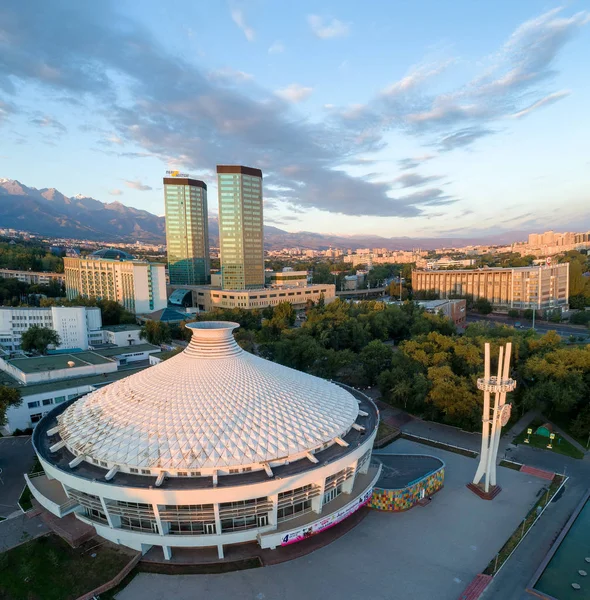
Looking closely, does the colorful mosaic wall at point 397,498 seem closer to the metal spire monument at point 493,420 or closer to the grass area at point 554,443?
the metal spire monument at point 493,420

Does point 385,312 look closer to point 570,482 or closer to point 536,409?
point 536,409

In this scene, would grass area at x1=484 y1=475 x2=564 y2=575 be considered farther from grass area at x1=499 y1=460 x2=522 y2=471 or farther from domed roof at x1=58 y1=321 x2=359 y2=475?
domed roof at x1=58 y1=321 x2=359 y2=475

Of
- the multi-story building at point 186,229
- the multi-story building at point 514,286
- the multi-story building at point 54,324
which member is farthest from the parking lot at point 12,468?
the multi-story building at point 186,229

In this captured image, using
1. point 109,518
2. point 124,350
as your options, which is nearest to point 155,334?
point 124,350

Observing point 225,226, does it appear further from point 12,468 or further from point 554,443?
point 554,443

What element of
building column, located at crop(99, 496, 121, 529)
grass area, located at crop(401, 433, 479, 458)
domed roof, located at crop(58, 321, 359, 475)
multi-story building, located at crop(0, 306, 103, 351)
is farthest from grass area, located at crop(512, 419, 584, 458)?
multi-story building, located at crop(0, 306, 103, 351)

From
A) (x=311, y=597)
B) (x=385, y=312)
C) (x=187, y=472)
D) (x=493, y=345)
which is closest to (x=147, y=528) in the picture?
(x=187, y=472)
